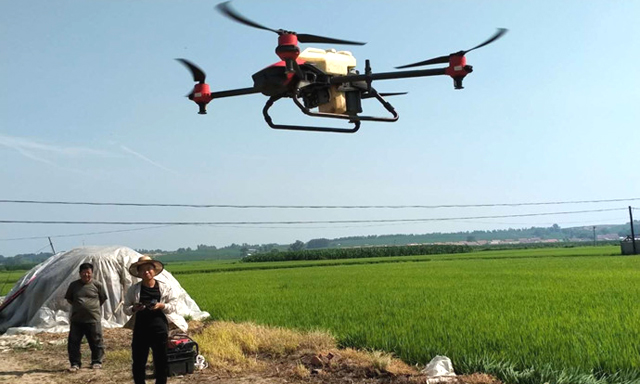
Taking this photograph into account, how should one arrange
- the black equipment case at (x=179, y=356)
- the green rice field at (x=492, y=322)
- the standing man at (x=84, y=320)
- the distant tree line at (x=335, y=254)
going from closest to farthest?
the green rice field at (x=492, y=322)
the black equipment case at (x=179, y=356)
the standing man at (x=84, y=320)
the distant tree line at (x=335, y=254)

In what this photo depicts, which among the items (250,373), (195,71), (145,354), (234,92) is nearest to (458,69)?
(234,92)

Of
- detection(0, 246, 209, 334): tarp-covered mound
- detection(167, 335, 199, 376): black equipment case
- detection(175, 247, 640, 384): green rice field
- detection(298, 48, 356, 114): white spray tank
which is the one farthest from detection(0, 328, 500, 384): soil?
detection(298, 48, 356, 114): white spray tank

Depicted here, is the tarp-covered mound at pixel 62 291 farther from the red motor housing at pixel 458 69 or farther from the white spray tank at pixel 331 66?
the red motor housing at pixel 458 69

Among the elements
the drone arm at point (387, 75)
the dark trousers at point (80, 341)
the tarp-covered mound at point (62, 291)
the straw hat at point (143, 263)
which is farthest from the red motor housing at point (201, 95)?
the tarp-covered mound at point (62, 291)

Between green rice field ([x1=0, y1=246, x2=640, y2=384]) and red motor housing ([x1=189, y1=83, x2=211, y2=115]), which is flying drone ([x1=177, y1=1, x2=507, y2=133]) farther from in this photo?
green rice field ([x1=0, y1=246, x2=640, y2=384])

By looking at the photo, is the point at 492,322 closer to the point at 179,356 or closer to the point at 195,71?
the point at 179,356

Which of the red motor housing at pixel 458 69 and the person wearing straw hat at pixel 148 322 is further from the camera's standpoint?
the person wearing straw hat at pixel 148 322

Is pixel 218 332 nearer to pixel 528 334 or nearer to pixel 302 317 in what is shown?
pixel 302 317
